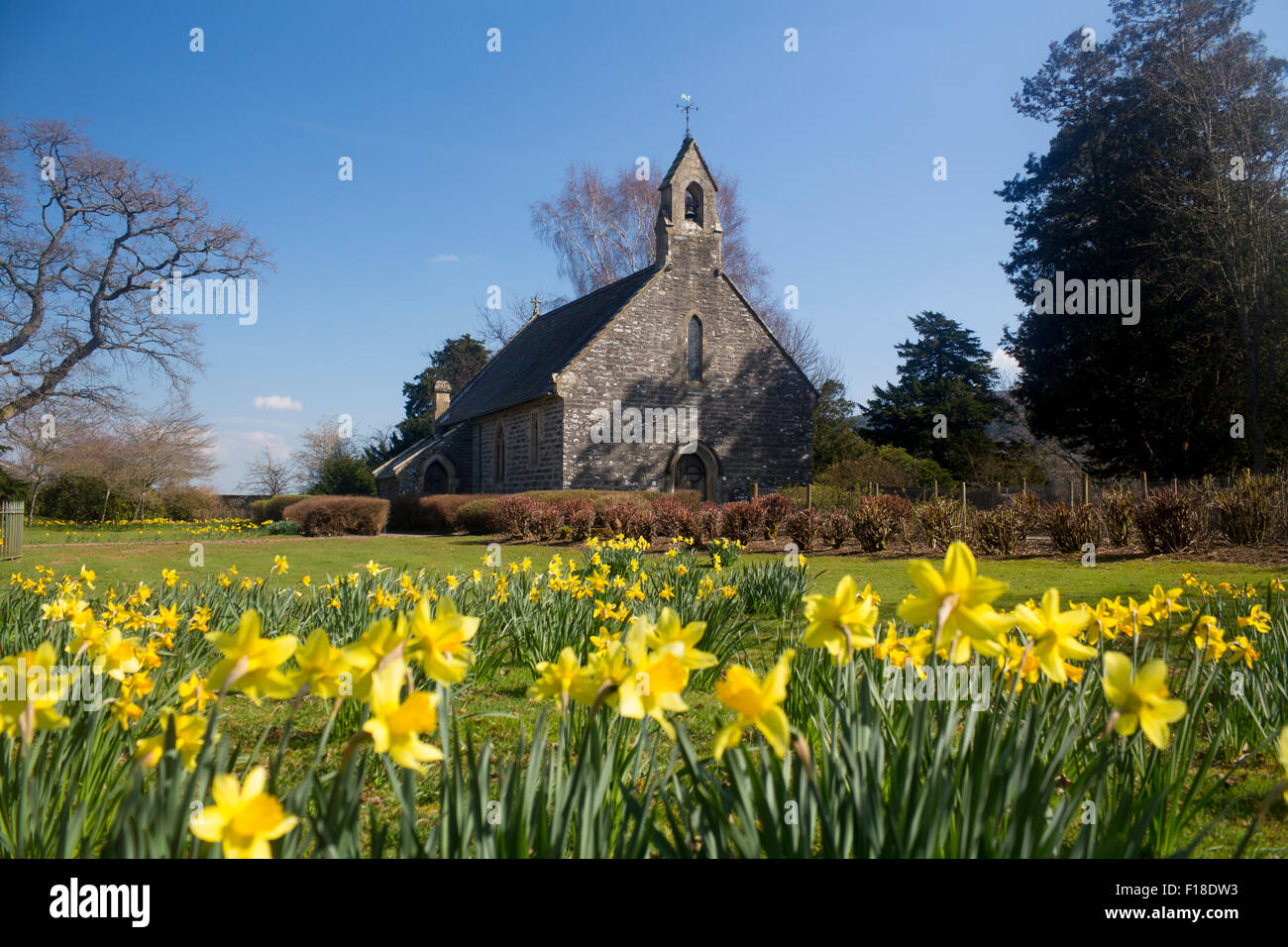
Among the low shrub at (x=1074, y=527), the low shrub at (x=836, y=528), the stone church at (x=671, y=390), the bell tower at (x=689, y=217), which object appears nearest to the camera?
the low shrub at (x=1074, y=527)

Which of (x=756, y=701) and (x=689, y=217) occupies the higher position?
(x=689, y=217)

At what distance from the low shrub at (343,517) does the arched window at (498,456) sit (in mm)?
5785

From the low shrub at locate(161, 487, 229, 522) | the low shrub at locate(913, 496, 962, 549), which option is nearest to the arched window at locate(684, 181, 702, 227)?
the low shrub at locate(913, 496, 962, 549)

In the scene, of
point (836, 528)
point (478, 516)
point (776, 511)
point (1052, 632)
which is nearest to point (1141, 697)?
point (1052, 632)

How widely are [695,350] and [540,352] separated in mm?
6135

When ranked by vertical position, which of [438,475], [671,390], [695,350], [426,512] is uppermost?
[695,350]

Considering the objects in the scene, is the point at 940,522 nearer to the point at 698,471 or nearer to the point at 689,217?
the point at 698,471

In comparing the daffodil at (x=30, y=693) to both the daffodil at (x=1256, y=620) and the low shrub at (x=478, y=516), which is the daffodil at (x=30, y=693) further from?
the low shrub at (x=478, y=516)

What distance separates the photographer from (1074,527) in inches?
480

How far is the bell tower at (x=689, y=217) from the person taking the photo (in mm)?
23234

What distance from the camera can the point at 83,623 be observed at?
6.05 ft

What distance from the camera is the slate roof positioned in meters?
23.3

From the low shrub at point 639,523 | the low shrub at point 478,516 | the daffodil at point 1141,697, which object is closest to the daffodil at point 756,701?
the daffodil at point 1141,697
